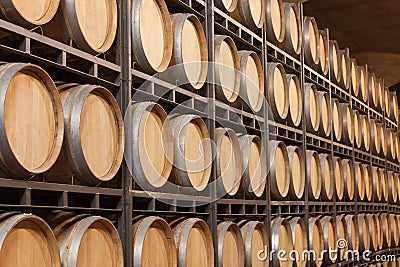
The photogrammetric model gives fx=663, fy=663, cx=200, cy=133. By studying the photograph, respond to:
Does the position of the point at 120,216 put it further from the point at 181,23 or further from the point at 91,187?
the point at 181,23

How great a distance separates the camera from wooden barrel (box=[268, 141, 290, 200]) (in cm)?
647

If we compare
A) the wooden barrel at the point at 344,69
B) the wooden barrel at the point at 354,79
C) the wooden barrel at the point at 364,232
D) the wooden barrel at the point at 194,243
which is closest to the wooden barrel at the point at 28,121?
the wooden barrel at the point at 194,243

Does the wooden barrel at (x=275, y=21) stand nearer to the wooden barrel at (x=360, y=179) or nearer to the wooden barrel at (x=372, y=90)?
the wooden barrel at (x=360, y=179)

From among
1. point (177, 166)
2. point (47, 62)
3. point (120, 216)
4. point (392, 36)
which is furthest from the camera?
point (392, 36)

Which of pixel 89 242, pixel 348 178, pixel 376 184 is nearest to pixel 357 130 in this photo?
pixel 348 178

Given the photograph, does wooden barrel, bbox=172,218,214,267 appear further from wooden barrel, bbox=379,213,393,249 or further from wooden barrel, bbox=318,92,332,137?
wooden barrel, bbox=379,213,393,249

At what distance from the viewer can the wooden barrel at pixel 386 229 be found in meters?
10.7

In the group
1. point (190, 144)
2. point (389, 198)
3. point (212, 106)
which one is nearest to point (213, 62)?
point (212, 106)

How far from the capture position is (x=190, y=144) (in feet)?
16.0

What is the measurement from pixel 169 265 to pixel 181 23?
175 cm

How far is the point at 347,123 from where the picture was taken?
9.14 meters

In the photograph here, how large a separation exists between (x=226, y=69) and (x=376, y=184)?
18.9 feet

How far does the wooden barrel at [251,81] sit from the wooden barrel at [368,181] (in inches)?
165

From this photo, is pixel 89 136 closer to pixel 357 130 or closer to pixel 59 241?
pixel 59 241
